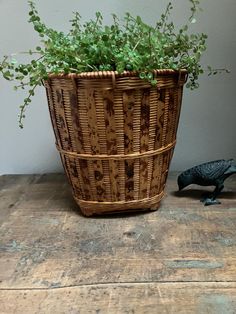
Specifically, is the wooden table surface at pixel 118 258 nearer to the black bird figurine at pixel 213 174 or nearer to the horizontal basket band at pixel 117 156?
the black bird figurine at pixel 213 174

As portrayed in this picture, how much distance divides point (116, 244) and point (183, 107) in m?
0.59

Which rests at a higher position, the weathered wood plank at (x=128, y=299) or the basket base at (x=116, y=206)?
the weathered wood plank at (x=128, y=299)

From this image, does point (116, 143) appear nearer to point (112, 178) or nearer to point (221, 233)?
point (112, 178)

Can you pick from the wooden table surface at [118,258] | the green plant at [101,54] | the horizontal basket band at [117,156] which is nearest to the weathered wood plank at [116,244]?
the wooden table surface at [118,258]

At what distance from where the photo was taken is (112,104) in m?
0.77

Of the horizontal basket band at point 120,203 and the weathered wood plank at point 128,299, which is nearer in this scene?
the weathered wood plank at point 128,299

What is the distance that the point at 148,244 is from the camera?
732mm

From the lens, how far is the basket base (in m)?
0.87

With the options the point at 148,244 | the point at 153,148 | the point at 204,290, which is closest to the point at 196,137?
the point at 153,148

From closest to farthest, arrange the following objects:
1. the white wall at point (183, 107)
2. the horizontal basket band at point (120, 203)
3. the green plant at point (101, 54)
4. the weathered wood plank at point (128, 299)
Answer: the weathered wood plank at point (128, 299) < the green plant at point (101, 54) < the horizontal basket band at point (120, 203) < the white wall at point (183, 107)

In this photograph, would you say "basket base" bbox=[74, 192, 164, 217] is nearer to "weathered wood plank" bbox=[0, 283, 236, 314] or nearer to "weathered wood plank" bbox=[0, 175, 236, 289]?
"weathered wood plank" bbox=[0, 175, 236, 289]

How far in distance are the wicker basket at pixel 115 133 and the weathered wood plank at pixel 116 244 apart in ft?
0.20

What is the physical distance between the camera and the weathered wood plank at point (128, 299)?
0.52 m

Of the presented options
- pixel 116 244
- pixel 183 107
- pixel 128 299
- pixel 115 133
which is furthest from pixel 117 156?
pixel 183 107
